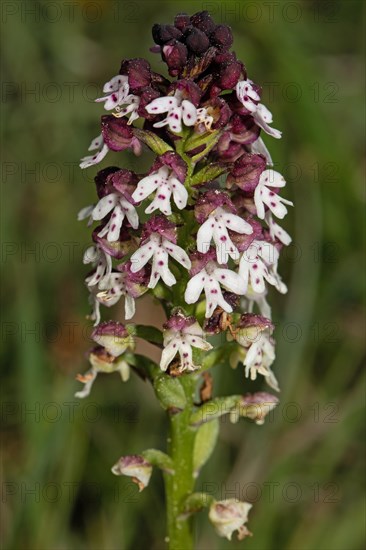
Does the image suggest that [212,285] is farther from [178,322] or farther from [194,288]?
[178,322]

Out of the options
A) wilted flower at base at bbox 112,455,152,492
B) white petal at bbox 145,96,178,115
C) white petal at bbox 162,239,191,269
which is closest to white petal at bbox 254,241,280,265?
white petal at bbox 162,239,191,269

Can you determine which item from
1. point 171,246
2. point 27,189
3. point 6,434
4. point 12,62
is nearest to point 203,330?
point 171,246

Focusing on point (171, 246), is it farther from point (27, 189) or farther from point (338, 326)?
point (27, 189)

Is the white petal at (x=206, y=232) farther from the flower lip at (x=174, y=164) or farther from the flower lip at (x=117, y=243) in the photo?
the flower lip at (x=117, y=243)

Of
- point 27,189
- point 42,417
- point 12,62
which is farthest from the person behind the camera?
point 12,62

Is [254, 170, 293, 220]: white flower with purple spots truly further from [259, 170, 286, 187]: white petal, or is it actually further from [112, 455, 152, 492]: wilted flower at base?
[112, 455, 152, 492]: wilted flower at base

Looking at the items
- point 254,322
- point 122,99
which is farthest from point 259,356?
point 122,99
